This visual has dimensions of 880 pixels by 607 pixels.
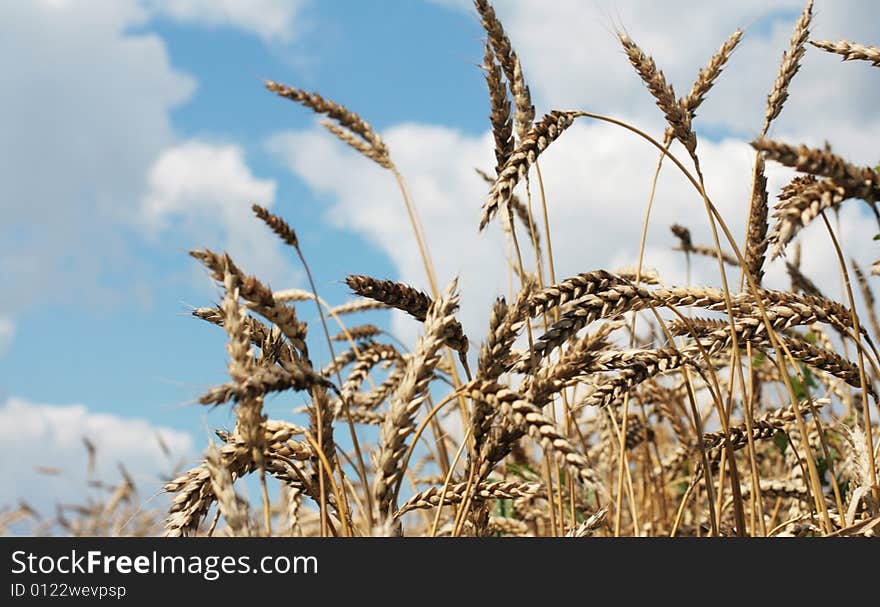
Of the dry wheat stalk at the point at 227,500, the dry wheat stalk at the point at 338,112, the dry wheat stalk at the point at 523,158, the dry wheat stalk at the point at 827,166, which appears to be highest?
the dry wheat stalk at the point at 338,112

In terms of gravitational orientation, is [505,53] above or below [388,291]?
above

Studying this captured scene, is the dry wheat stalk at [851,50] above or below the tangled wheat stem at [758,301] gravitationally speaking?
above

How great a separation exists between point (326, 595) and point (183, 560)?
1.19 ft

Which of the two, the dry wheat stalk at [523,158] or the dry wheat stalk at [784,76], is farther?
the dry wheat stalk at [784,76]

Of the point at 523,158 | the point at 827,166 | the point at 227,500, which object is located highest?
the point at 523,158

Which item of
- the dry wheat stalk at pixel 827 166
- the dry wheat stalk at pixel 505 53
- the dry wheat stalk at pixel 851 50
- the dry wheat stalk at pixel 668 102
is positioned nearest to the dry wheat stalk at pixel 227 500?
the dry wheat stalk at pixel 827 166

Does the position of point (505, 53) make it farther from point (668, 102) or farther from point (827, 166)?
point (827, 166)

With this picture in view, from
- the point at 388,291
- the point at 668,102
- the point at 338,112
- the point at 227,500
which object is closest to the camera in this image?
the point at 227,500

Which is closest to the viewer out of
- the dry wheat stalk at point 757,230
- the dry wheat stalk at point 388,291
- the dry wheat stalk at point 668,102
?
the dry wheat stalk at point 388,291

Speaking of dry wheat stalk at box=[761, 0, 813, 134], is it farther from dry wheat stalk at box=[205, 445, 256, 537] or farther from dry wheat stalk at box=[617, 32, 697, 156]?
dry wheat stalk at box=[205, 445, 256, 537]

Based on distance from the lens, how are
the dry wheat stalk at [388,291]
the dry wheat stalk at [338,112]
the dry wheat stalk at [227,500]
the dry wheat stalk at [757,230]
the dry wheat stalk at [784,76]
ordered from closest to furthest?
1. the dry wheat stalk at [227,500]
2. the dry wheat stalk at [388,291]
3. the dry wheat stalk at [757,230]
4. the dry wheat stalk at [784,76]
5. the dry wheat stalk at [338,112]

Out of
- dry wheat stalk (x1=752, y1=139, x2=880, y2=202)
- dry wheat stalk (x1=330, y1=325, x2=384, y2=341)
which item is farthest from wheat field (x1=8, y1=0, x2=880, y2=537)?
dry wheat stalk (x1=330, y1=325, x2=384, y2=341)

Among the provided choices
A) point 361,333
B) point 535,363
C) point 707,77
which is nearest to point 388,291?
point 535,363

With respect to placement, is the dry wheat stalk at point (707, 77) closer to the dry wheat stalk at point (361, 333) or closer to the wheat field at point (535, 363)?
the wheat field at point (535, 363)
